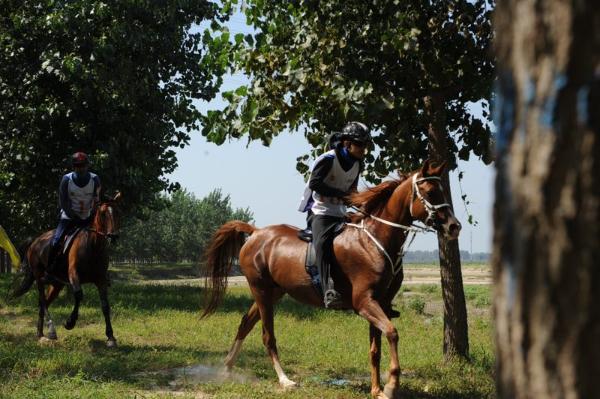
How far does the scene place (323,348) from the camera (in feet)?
41.5

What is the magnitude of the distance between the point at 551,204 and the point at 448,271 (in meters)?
8.87

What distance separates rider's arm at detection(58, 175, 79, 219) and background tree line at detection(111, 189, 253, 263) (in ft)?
215

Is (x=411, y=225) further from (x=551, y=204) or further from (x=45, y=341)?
(x=45, y=341)

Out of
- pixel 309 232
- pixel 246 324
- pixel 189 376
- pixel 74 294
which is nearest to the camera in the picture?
pixel 309 232

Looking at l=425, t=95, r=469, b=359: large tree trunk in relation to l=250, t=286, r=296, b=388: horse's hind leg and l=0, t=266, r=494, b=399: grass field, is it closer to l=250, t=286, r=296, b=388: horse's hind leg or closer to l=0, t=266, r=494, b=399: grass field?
l=0, t=266, r=494, b=399: grass field

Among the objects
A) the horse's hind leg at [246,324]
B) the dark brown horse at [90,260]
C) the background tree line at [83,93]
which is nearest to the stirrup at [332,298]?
the horse's hind leg at [246,324]

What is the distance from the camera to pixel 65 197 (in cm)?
1239

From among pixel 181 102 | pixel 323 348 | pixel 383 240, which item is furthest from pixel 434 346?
pixel 181 102

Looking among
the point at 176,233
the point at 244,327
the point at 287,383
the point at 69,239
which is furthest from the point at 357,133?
the point at 176,233

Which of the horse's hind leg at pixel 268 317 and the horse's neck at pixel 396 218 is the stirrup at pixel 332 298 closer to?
the horse's neck at pixel 396 218

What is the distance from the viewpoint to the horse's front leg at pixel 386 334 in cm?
745

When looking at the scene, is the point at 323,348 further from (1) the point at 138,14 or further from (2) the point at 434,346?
(1) the point at 138,14

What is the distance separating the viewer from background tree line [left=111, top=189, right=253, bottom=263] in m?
83.6

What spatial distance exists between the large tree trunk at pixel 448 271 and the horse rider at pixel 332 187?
2.31 meters
